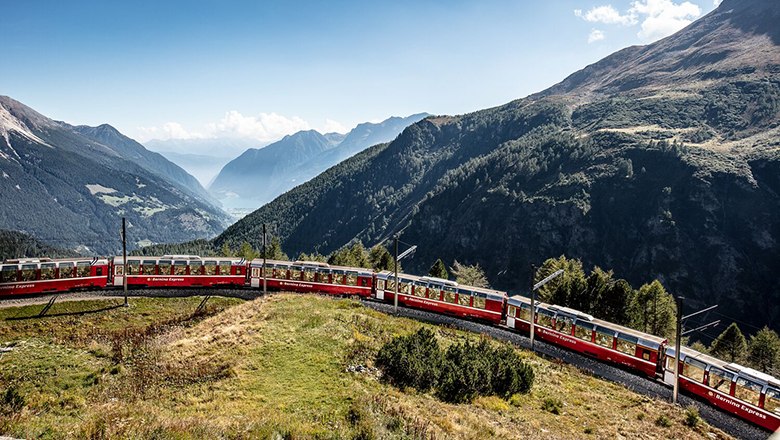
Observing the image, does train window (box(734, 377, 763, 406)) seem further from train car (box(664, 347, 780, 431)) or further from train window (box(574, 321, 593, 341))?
train window (box(574, 321, 593, 341))

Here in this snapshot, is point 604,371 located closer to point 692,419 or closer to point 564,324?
point 564,324

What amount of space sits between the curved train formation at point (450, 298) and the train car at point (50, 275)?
0.07 meters

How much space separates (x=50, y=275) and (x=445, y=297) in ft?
126

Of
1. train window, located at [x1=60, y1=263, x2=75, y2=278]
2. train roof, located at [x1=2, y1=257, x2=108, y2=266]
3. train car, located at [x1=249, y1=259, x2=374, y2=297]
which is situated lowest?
train car, located at [x1=249, y1=259, x2=374, y2=297]

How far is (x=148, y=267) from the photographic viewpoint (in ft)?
157

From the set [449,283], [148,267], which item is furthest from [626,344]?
[148,267]

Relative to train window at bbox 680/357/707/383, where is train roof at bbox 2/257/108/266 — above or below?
above

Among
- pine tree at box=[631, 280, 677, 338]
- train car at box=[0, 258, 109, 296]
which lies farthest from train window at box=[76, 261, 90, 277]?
pine tree at box=[631, 280, 677, 338]

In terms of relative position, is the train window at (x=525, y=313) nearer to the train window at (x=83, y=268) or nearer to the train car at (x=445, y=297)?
the train car at (x=445, y=297)

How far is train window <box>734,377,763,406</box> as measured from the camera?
27906mm

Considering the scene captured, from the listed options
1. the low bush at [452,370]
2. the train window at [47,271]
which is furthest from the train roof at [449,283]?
the train window at [47,271]

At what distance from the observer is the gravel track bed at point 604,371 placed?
2741cm

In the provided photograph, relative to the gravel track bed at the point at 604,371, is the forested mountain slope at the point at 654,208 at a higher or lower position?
higher

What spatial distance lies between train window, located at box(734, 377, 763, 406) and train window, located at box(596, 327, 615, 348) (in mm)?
Answer: 8458
